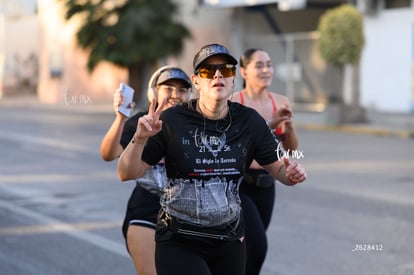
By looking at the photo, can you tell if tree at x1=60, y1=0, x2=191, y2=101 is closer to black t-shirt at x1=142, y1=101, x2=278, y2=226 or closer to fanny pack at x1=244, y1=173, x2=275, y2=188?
fanny pack at x1=244, y1=173, x2=275, y2=188

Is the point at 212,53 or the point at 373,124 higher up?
the point at 212,53

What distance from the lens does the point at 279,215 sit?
28.7 feet

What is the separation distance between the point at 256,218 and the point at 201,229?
4.87ft

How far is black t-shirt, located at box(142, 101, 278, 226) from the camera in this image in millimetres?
3586

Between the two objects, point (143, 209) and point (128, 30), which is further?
point (128, 30)

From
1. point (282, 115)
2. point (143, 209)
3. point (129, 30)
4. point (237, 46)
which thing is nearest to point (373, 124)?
point (237, 46)

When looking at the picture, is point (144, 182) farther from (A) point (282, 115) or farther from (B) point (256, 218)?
(A) point (282, 115)

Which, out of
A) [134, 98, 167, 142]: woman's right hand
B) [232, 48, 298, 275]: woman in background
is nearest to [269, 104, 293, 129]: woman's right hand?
[232, 48, 298, 275]: woman in background

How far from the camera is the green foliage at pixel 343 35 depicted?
2052 cm

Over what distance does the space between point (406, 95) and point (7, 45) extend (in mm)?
30230

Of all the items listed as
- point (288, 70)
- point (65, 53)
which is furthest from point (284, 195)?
point (65, 53)

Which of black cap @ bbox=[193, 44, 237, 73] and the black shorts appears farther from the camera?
the black shorts

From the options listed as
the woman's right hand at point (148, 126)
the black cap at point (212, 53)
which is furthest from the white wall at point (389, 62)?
the woman's right hand at point (148, 126)

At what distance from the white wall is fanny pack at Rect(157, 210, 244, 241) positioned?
831 inches
